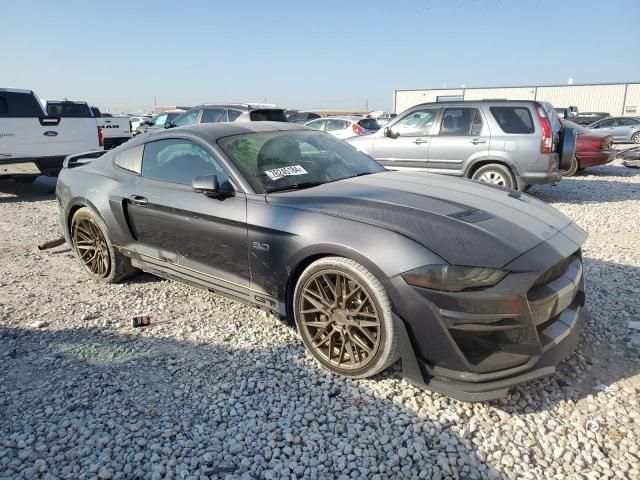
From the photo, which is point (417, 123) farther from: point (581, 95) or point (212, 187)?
point (581, 95)

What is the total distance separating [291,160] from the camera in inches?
139

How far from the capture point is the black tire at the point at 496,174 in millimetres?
7609

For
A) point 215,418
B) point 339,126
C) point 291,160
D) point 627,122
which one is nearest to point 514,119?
point 291,160

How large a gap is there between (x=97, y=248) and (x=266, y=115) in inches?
85.4

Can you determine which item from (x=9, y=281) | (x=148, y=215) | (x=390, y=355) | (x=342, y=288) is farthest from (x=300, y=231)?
(x=9, y=281)

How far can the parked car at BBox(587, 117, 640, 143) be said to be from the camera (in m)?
19.9

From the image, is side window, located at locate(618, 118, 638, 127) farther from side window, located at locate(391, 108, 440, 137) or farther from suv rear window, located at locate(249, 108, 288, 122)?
suv rear window, located at locate(249, 108, 288, 122)

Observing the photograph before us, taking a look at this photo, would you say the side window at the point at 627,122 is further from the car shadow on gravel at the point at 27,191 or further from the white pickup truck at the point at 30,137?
the car shadow on gravel at the point at 27,191

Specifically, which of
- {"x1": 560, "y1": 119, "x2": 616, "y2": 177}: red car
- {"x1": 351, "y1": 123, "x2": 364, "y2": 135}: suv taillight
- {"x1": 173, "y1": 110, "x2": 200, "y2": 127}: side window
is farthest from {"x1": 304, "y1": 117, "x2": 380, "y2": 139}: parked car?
{"x1": 560, "y1": 119, "x2": 616, "y2": 177}: red car

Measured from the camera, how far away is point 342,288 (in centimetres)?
272

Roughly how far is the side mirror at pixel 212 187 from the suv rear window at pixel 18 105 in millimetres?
7003

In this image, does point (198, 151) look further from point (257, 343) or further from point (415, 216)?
point (415, 216)

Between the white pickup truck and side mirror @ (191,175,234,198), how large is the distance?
6.64 metres

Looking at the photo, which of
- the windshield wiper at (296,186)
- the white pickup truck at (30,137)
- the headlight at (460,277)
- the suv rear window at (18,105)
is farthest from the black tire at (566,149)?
the suv rear window at (18,105)
